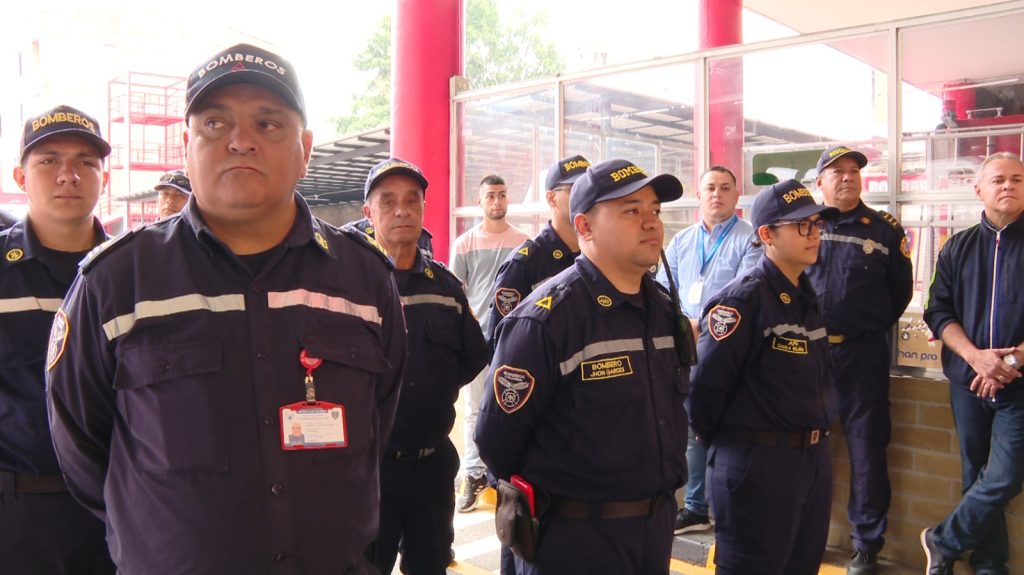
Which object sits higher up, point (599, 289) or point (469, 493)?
point (599, 289)

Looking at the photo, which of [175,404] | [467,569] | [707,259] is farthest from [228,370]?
[707,259]

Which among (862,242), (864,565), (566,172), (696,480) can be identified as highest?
(566,172)

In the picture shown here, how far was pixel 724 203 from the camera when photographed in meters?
5.00

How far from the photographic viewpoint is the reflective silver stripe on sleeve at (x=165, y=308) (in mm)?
1624

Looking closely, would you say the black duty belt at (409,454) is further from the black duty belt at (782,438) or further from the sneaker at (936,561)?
the sneaker at (936,561)

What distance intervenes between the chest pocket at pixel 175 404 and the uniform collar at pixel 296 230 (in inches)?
9.3

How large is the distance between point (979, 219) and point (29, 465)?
469cm

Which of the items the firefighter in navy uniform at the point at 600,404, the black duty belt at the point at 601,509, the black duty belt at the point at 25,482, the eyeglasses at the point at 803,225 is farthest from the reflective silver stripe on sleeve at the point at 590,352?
the black duty belt at the point at 25,482

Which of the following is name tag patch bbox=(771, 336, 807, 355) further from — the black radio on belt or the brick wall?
the brick wall

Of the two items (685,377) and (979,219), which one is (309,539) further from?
(979,219)

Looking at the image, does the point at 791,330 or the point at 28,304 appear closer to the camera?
the point at 28,304

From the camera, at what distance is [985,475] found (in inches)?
161

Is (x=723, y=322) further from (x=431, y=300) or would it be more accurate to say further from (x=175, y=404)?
(x=175, y=404)

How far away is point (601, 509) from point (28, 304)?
6.12ft
